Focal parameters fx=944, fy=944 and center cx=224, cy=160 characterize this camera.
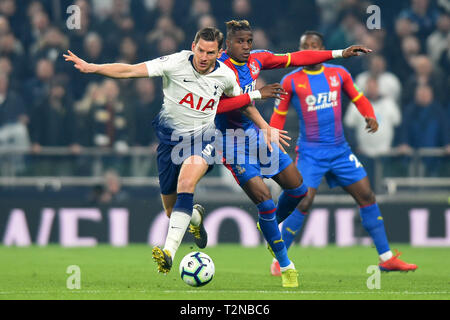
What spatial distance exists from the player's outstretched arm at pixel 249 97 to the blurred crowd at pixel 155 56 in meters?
5.41

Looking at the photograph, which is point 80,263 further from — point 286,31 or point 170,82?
point 286,31

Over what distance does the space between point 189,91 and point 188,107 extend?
0.16 meters

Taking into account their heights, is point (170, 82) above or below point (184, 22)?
below

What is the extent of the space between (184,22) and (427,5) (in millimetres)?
4039

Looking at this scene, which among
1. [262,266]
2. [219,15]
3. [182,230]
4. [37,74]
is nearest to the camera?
[182,230]

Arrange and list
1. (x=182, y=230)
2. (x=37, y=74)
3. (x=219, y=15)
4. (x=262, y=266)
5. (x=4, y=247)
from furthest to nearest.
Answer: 1. (x=219, y=15)
2. (x=37, y=74)
3. (x=4, y=247)
4. (x=262, y=266)
5. (x=182, y=230)

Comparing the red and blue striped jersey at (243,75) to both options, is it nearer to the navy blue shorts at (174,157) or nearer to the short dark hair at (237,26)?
the short dark hair at (237,26)

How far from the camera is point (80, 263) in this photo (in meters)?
11.1

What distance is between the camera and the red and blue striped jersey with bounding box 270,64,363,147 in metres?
10.1

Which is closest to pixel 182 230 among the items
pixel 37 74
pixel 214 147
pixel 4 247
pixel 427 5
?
pixel 214 147

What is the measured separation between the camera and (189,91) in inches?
333

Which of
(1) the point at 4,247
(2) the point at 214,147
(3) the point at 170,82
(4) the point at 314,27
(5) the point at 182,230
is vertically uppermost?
(4) the point at 314,27

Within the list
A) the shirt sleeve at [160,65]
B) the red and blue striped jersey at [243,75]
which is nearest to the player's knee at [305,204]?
the red and blue striped jersey at [243,75]

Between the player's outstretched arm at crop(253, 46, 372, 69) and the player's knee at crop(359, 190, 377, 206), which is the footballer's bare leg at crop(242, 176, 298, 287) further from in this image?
the player's knee at crop(359, 190, 377, 206)
